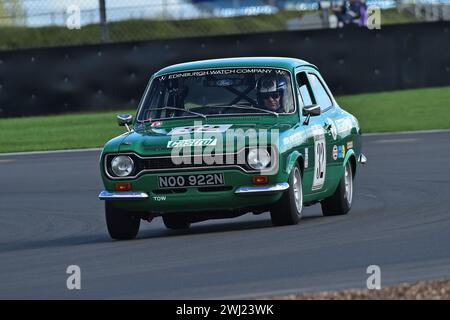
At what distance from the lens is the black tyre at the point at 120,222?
409 inches

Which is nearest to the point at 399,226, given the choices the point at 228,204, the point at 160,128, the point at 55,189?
the point at 228,204

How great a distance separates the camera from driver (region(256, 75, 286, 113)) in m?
11.1

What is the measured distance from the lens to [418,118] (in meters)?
23.4

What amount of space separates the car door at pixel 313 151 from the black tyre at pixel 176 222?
3.41ft

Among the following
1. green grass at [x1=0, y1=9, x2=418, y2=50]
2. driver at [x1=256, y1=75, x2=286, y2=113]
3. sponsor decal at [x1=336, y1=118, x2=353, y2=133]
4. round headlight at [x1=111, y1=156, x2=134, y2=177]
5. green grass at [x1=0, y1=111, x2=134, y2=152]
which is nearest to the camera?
round headlight at [x1=111, y1=156, x2=134, y2=177]

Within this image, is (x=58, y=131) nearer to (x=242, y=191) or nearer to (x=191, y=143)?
(x=191, y=143)

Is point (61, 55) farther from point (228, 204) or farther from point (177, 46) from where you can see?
point (228, 204)

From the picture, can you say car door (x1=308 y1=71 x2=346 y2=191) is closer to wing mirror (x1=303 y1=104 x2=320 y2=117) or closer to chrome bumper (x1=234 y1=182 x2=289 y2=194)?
wing mirror (x1=303 y1=104 x2=320 y2=117)

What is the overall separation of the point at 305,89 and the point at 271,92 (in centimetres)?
55

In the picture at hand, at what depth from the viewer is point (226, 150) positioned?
1003 cm

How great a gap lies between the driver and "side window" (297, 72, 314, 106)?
26 cm

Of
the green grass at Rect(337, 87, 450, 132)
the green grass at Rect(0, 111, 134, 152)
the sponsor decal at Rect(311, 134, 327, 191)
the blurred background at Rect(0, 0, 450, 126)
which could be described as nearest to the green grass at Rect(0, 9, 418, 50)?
the blurred background at Rect(0, 0, 450, 126)

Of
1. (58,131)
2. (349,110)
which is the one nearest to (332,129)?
(349,110)

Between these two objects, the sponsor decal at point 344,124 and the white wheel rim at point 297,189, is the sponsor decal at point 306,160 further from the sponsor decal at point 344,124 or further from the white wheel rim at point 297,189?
the sponsor decal at point 344,124
